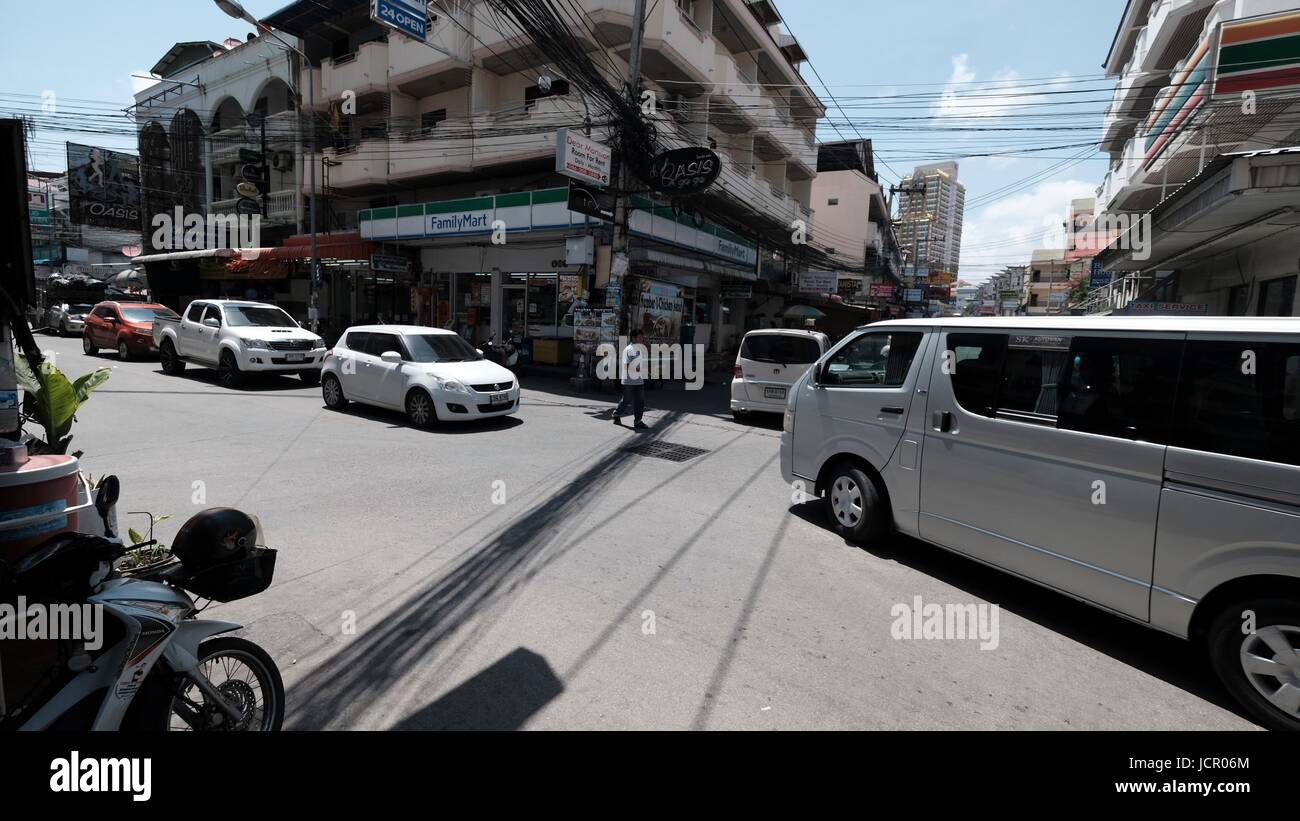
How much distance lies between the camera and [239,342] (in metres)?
12.8

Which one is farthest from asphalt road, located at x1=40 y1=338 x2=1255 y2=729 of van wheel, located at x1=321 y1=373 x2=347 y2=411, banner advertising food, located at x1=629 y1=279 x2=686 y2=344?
banner advertising food, located at x1=629 y1=279 x2=686 y2=344

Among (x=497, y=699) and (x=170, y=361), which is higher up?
(x=170, y=361)

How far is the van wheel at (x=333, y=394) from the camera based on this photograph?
10.8 metres

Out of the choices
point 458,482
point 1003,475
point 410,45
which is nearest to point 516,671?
point 1003,475

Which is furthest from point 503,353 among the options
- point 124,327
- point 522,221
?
point 124,327

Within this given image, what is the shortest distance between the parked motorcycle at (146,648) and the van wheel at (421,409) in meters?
6.92

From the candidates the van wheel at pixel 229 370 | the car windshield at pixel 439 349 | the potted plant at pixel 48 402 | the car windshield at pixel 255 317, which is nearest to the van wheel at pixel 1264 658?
the potted plant at pixel 48 402

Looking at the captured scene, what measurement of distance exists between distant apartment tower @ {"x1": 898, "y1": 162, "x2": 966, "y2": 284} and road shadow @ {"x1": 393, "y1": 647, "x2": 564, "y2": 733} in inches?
2849

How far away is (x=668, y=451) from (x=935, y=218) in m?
81.1

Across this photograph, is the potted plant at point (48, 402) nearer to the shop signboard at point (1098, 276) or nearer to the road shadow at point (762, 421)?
the road shadow at point (762, 421)

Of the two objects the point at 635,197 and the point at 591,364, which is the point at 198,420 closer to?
the point at 591,364

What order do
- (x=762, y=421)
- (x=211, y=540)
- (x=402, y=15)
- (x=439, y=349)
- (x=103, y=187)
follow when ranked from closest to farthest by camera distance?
(x=211, y=540), (x=439, y=349), (x=402, y=15), (x=762, y=421), (x=103, y=187)

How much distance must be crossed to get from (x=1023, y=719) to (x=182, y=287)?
37.2m

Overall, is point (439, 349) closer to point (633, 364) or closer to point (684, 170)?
point (633, 364)
